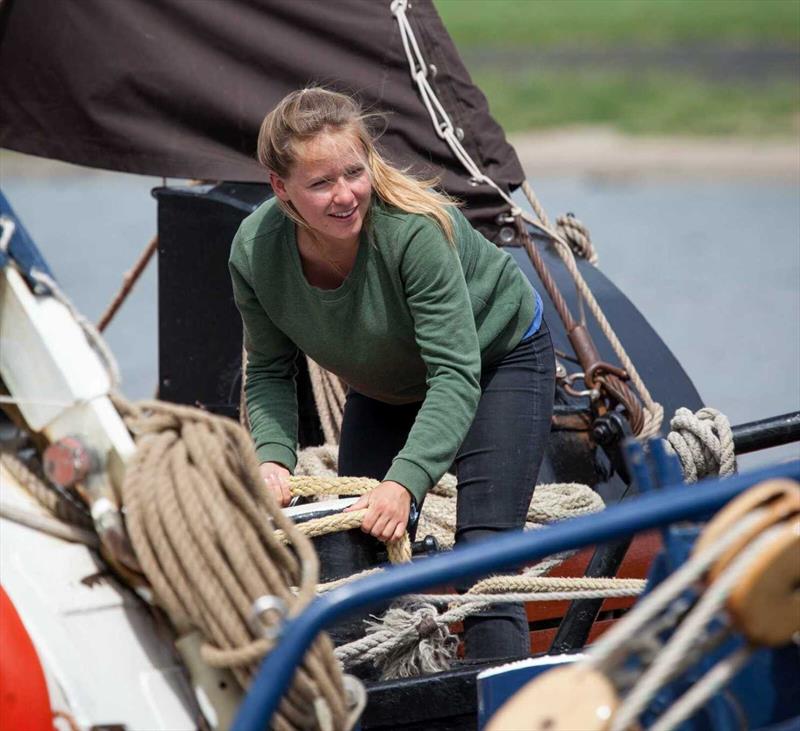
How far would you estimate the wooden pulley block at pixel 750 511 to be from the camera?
1.56 metres

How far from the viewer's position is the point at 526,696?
5.21 ft

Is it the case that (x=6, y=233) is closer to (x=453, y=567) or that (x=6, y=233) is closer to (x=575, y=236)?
(x=453, y=567)

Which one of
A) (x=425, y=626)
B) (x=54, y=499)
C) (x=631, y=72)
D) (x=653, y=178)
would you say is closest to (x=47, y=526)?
(x=54, y=499)

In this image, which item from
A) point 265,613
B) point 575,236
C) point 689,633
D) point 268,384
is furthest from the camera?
point 575,236

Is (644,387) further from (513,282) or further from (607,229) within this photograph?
(607,229)

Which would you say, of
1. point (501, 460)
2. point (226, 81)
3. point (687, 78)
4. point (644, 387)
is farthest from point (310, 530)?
point (687, 78)

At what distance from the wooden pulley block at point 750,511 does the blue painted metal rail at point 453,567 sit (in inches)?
2.3

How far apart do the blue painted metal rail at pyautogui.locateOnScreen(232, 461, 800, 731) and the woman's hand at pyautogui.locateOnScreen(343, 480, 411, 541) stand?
31.3 inches

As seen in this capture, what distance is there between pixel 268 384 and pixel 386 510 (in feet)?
1.51

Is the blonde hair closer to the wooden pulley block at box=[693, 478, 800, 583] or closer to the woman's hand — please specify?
the woman's hand

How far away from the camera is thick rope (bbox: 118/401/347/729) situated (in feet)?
5.68

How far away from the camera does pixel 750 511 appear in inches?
62.2

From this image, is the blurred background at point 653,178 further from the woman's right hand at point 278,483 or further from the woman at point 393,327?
the woman's right hand at point 278,483

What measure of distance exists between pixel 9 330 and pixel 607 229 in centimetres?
1041
